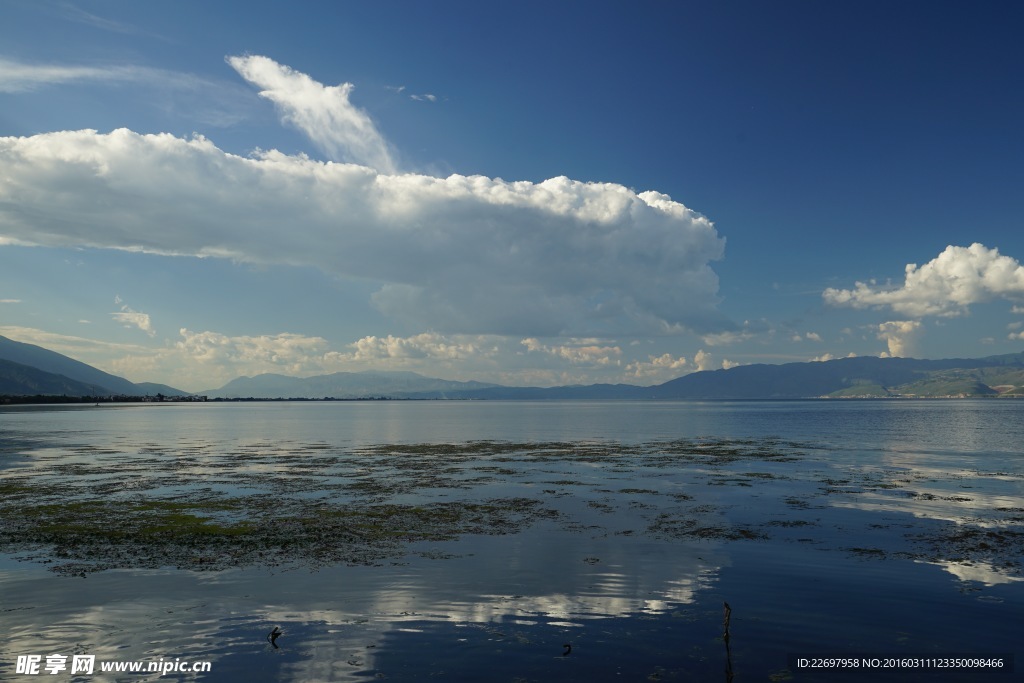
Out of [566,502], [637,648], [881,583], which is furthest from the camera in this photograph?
[566,502]

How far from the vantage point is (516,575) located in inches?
1001

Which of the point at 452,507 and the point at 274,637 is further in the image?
the point at 452,507

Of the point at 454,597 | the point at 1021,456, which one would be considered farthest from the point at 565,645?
the point at 1021,456

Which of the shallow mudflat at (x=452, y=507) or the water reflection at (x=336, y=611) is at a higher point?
the water reflection at (x=336, y=611)

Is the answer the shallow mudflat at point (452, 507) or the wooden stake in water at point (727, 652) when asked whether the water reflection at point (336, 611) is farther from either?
the wooden stake in water at point (727, 652)

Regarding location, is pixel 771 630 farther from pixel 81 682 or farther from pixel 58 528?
pixel 58 528

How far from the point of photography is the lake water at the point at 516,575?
17.8 m

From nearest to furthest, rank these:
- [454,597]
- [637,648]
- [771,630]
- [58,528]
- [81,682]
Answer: [81,682] < [637,648] < [771,630] < [454,597] < [58,528]

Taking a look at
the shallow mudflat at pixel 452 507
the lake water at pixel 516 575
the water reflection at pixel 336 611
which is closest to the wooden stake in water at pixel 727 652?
the lake water at pixel 516 575

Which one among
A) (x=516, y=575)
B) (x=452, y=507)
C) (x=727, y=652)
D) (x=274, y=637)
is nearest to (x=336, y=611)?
(x=274, y=637)

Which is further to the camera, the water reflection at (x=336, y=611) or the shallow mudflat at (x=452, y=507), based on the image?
the shallow mudflat at (x=452, y=507)

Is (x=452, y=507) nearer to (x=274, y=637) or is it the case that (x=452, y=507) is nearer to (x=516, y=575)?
(x=516, y=575)

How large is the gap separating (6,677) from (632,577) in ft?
66.9

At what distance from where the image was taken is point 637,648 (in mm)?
18125
